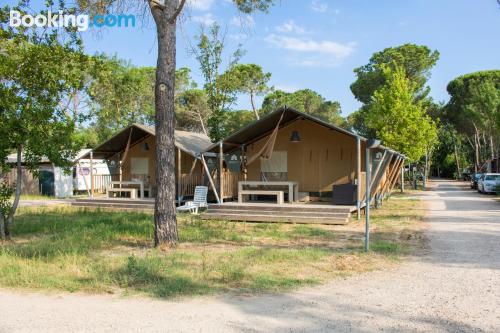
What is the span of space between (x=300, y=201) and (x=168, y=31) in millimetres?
8926

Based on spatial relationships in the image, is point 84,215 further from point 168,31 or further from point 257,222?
point 168,31

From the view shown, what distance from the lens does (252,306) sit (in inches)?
199

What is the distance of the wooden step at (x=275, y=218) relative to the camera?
12312 millimetres

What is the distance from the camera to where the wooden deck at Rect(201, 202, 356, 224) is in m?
12.5

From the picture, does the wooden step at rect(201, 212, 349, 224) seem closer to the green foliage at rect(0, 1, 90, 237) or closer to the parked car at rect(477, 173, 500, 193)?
the green foliage at rect(0, 1, 90, 237)

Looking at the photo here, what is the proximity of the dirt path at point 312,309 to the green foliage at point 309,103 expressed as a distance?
122 feet

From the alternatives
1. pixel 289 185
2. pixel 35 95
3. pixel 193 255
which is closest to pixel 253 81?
pixel 289 185

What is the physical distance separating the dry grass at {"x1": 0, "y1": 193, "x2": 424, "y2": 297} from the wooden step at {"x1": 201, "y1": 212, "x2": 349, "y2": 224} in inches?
21.2

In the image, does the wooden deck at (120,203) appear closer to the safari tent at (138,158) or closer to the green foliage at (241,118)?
the safari tent at (138,158)

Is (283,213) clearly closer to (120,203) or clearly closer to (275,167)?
(275,167)

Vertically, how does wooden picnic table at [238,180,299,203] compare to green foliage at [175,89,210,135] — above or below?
below

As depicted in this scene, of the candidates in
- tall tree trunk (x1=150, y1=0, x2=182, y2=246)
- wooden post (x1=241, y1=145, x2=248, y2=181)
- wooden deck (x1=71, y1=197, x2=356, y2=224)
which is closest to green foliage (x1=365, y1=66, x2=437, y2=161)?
wooden post (x1=241, y1=145, x2=248, y2=181)

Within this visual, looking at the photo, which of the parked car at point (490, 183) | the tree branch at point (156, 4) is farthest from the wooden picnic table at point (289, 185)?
the parked car at point (490, 183)

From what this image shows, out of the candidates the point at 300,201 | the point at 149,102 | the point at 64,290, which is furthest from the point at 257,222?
the point at 149,102
